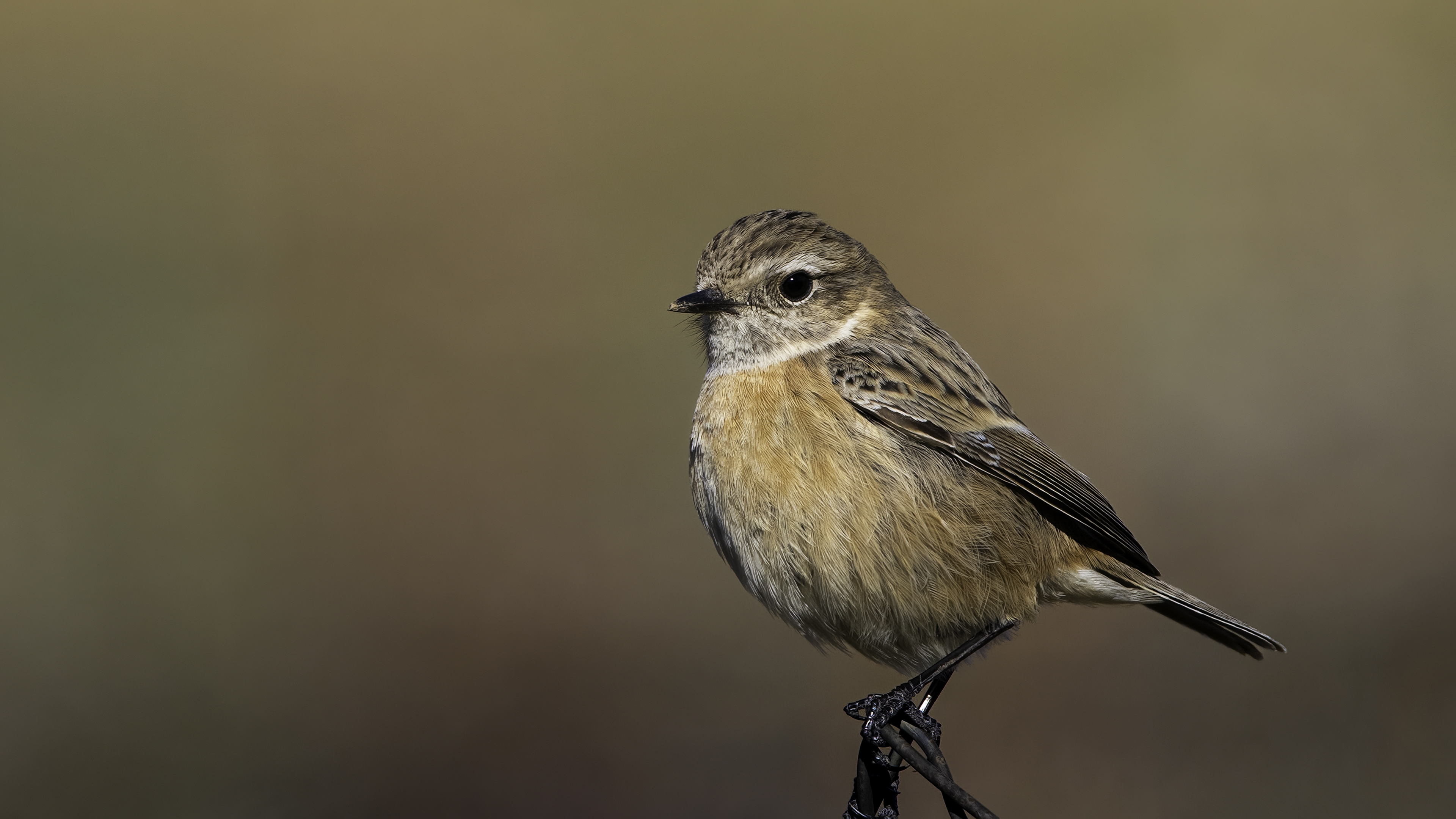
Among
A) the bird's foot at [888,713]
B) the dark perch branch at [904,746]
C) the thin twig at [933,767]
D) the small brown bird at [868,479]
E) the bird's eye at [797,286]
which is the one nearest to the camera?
the thin twig at [933,767]

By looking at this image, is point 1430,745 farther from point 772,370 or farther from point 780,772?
point 772,370

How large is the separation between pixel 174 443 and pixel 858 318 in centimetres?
601

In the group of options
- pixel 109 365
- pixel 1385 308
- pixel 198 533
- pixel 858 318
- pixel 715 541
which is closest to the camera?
pixel 715 541

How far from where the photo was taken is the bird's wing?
425 cm

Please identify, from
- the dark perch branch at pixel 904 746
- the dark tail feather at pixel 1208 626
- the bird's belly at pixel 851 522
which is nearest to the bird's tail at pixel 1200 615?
the dark tail feather at pixel 1208 626

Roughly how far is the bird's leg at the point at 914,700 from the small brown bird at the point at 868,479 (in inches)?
2.9

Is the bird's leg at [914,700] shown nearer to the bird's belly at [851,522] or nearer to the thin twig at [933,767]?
the bird's belly at [851,522]

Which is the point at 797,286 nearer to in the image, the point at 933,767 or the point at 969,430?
the point at 969,430

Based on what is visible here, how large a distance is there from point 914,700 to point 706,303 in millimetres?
1525

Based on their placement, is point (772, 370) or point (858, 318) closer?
point (772, 370)

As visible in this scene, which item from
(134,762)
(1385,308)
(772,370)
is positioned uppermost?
(1385,308)

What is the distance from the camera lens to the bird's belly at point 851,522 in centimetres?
394

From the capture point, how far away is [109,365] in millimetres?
8914

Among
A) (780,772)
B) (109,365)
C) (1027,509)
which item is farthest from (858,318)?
(109,365)
